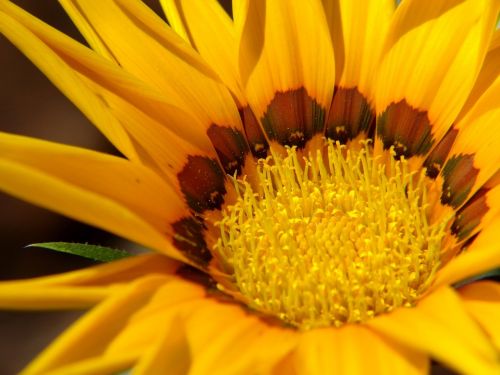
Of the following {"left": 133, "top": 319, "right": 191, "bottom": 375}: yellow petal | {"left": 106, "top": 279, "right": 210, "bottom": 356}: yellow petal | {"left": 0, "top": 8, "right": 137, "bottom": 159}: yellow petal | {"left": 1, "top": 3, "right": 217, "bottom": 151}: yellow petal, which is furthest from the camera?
{"left": 1, "top": 3, "right": 217, "bottom": 151}: yellow petal

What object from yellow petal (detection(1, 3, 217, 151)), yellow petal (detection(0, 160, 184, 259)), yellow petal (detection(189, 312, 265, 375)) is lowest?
yellow petal (detection(189, 312, 265, 375))

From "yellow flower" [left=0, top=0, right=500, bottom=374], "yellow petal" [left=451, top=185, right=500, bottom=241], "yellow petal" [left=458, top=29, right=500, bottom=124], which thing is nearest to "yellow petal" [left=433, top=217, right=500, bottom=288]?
"yellow flower" [left=0, top=0, right=500, bottom=374]

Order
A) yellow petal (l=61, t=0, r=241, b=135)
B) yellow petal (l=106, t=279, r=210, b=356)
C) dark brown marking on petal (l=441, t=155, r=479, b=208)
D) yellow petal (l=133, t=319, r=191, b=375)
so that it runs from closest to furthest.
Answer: yellow petal (l=133, t=319, r=191, b=375)
yellow petal (l=106, t=279, r=210, b=356)
dark brown marking on petal (l=441, t=155, r=479, b=208)
yellow petal (l=61, t=0, r=241, b=135)

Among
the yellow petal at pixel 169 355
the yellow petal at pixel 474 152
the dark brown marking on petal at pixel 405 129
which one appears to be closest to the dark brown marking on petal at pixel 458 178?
the yellow petal at pixel 474 152

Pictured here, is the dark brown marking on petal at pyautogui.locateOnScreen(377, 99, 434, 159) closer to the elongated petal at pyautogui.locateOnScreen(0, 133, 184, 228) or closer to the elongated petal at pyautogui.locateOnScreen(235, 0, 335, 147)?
the elongated petal at pyautogui.locateOnScreen(235, 0, 335, 147)

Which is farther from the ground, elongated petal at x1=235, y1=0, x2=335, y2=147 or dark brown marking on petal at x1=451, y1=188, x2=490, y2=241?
elongated petal at x1=235, y1=0, x2=335, y2=147

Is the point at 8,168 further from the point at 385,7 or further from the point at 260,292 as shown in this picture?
the point at 385,7

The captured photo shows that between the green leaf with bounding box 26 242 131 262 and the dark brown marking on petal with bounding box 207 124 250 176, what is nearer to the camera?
the green leaf with bounding box 26 242 131 262
